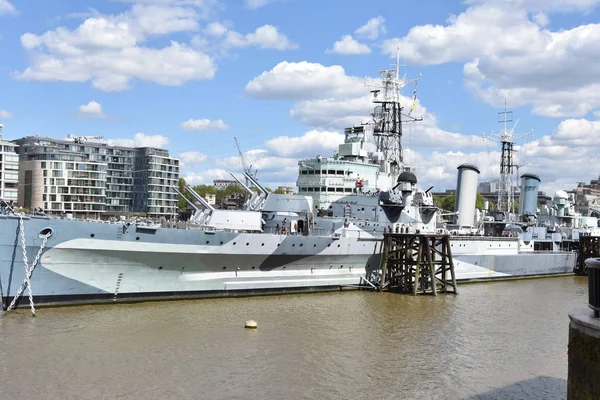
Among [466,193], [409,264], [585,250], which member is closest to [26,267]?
[409,264]

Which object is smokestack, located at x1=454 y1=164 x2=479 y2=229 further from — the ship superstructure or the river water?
the river water

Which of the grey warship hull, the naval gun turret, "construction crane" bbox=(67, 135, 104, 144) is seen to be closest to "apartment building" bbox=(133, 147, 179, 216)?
"construction crane" bbox=(67, 135, 104, 144)

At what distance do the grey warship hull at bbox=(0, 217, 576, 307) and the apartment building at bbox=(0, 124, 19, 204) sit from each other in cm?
4525

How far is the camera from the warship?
67.5 ft

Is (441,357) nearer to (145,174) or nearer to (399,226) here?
(399,226)

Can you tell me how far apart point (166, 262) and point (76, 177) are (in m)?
49.3

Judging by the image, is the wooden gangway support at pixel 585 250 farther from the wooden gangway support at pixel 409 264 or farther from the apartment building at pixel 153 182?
the apartment building at pixel 153 182

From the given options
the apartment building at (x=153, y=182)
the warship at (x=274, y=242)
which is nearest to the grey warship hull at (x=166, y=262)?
the warship at (x=274, y=242)

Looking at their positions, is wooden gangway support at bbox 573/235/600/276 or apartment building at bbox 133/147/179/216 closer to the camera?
wooden gangway support at bbox 573/235/600/276

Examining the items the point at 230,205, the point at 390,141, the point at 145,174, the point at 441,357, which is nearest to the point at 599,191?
the point at 145,174

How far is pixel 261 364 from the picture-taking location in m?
15.2

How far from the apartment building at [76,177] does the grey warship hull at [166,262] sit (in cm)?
4459

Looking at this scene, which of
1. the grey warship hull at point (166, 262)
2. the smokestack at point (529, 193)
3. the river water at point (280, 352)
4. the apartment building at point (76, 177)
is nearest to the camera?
the river water at point (280, 352)

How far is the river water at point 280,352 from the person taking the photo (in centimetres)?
1345
